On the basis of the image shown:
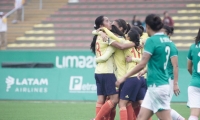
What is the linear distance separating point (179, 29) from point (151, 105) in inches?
739

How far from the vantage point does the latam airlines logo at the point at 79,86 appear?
61.4 feet

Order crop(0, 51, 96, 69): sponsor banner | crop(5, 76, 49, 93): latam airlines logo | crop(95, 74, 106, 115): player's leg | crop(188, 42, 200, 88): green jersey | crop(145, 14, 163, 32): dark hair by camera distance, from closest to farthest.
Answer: crop(145, 14, 163, 32): dark hair
crop(188, 42, 200, 88): green jersey
crop(95, 74, 106, 115): player's leg
crop(5, 76, 49, 93): latam airlines logo
crop(0, 51, 96, 69): sponsor banner

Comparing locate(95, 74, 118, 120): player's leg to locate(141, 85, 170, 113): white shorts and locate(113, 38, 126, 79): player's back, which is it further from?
locate(141, 85, 170, 113): white shorts

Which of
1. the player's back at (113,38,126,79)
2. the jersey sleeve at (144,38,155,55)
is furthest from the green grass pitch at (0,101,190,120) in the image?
the jersey sleeve at (144,38,155,55)

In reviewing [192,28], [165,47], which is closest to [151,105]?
[165,47]

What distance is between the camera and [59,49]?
2717 cm

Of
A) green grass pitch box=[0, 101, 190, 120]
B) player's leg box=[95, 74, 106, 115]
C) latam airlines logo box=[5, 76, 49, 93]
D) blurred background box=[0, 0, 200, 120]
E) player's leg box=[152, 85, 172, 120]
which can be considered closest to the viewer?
player's leg box=[152, 85, 172, 120]

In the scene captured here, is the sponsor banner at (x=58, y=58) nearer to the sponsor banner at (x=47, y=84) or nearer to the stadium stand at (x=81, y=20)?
the sponsor banner at (x=47, y=84)

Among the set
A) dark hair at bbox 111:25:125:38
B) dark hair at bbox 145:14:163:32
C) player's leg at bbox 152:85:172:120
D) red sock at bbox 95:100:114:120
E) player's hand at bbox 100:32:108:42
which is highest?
dark hair at bbox 145:14:163:32

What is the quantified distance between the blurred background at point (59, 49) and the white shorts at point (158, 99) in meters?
5.03

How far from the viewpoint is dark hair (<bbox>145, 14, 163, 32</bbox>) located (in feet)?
28.2

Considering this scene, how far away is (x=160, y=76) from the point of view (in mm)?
8797

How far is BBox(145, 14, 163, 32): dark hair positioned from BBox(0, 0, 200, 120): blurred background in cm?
544

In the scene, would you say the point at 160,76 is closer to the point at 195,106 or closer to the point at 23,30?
the point at 195,106
